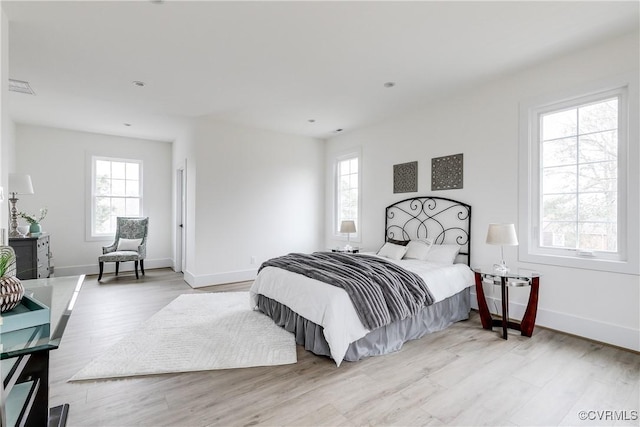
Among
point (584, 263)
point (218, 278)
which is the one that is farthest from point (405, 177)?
point (218, 278)

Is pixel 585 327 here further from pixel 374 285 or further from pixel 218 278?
pixel 218 278

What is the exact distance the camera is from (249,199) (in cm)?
552

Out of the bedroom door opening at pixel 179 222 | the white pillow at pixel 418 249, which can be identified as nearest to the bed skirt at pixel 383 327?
the white pillow at pixel 418 249

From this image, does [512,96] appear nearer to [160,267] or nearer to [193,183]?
[193,183]

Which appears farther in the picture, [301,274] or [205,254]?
[205,254]

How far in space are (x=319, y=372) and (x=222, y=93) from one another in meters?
3.33

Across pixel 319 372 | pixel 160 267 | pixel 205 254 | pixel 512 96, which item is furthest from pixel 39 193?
pixel 512 96

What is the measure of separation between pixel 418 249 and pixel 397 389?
7.02 feet

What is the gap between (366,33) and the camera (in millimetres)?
2637

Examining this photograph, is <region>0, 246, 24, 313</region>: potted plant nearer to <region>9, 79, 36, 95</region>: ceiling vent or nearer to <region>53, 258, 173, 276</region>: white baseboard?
<region>9, 79, 36, 95</region>: ceiling vent

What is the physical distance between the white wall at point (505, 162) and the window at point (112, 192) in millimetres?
4725

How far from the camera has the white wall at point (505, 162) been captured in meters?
2.79

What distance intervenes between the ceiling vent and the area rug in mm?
3050

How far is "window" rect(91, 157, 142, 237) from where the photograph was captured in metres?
6.05
